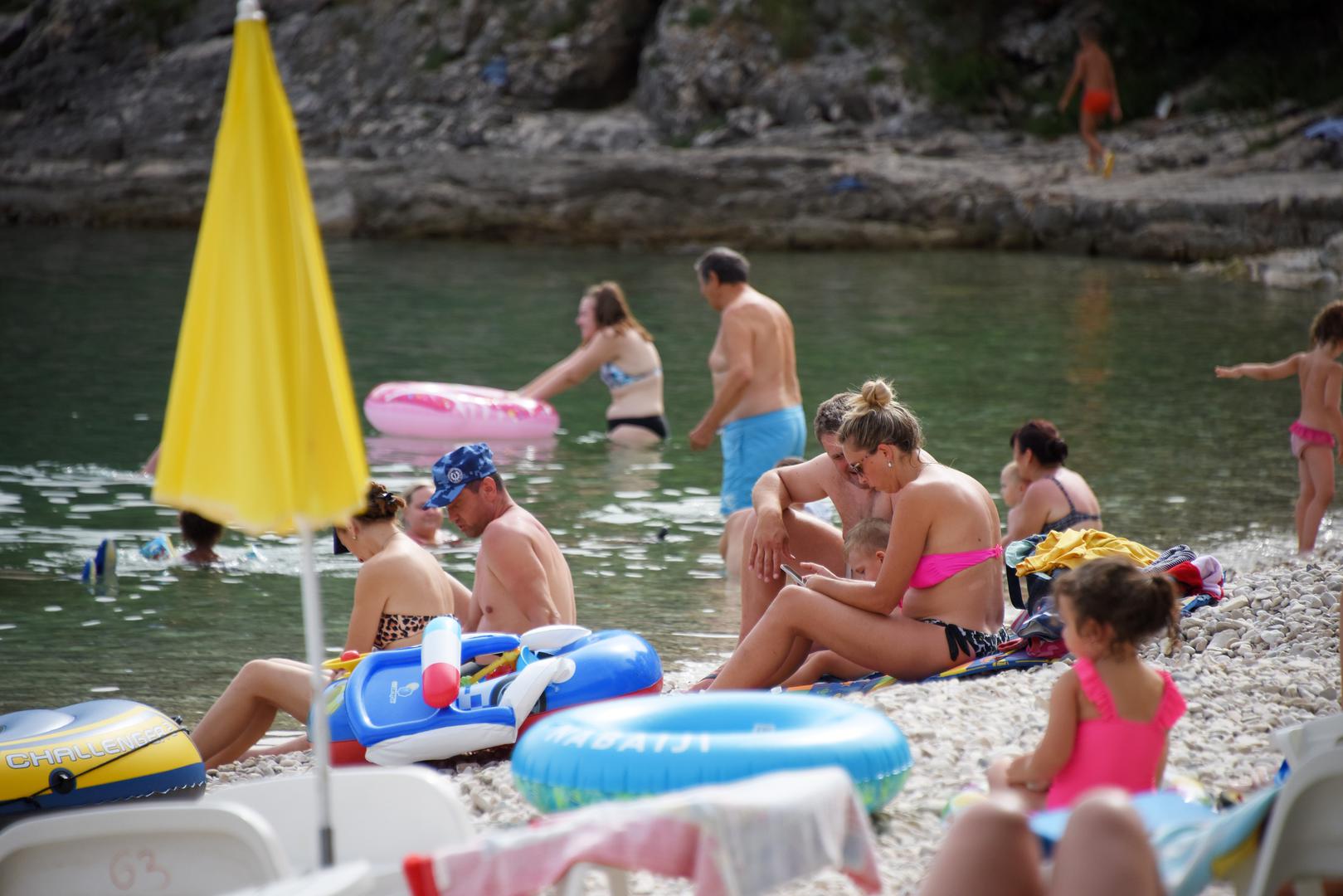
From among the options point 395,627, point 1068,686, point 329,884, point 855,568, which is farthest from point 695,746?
point 395,627

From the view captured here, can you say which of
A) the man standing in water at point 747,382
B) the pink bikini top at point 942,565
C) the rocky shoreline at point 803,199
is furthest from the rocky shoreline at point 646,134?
the pink bikini top at point 942,565

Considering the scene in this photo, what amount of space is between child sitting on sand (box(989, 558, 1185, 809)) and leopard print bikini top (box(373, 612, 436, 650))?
280 centimetres

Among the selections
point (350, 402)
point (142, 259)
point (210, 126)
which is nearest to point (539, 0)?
point (210, 126)

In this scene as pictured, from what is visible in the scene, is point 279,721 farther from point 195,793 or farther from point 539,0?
point 539,0

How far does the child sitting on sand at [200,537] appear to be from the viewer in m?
8.35

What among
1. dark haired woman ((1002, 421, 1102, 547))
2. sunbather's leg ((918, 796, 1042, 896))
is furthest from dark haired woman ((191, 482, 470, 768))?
sunbather's leg ((918, 796, 1042, 896))

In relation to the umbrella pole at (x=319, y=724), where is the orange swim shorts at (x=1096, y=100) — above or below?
above

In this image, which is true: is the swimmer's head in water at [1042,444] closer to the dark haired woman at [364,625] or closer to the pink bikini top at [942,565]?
the pink bikini top at [942,565]

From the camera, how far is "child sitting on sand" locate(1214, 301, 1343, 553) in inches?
312

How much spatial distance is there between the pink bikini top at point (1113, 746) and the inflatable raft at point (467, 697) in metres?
1.93

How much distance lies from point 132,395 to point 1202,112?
19.5 meters

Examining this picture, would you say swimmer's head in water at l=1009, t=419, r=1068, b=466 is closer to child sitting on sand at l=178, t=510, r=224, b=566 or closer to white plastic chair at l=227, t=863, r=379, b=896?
child sitting on sand at l=178, t=510, r=224, b=566

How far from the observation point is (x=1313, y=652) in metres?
5.39

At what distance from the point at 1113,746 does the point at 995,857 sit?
74 centimetres
